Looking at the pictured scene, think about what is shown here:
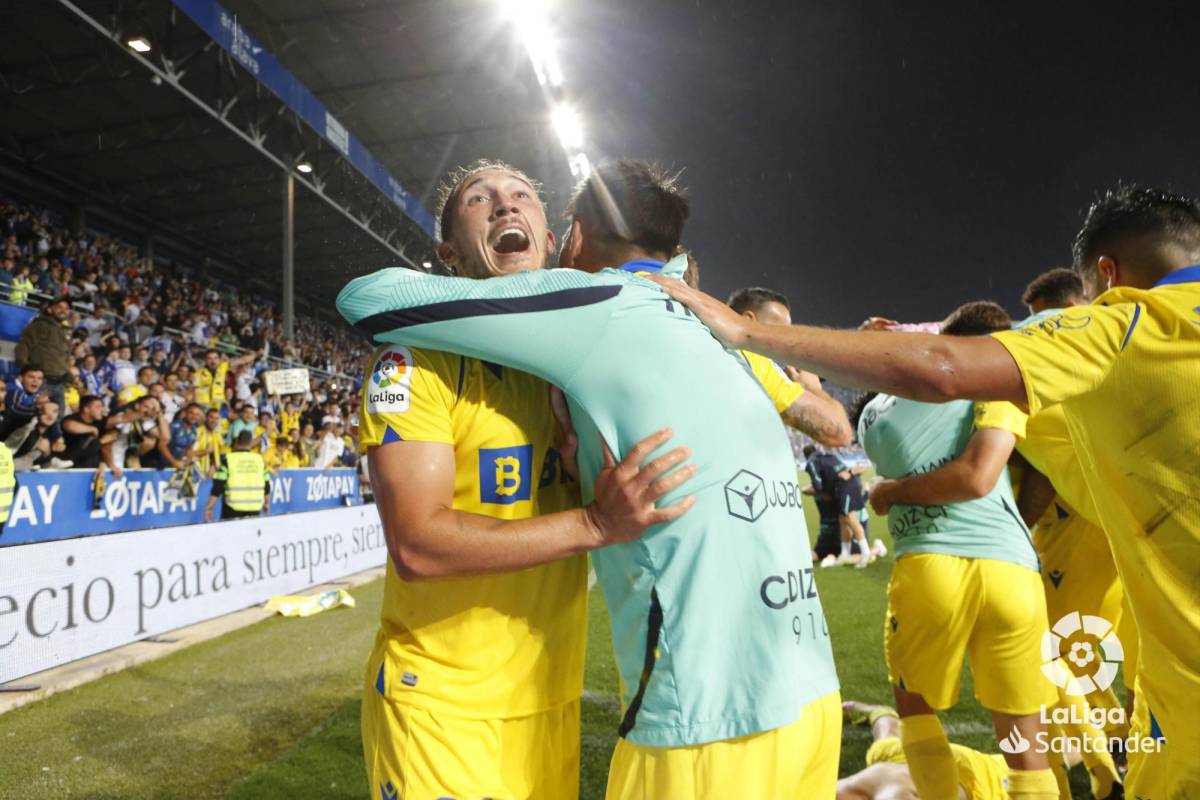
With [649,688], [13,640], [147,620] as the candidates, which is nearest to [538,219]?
[649,688]

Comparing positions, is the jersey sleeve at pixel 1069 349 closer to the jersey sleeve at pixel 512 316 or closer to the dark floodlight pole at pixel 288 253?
the jersey sleeve at pixel 512 316

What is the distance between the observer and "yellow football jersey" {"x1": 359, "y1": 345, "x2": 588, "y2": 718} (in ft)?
5.41

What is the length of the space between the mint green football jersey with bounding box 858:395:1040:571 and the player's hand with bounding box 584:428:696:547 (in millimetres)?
2077

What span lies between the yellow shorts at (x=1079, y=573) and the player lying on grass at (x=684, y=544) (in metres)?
3.12

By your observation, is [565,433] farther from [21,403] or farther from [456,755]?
[21,403]

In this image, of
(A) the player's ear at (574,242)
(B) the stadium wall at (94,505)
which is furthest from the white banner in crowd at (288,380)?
(A) the player's ear at (574,242)

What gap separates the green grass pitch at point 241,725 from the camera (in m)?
3.88

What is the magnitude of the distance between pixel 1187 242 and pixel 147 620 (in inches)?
319

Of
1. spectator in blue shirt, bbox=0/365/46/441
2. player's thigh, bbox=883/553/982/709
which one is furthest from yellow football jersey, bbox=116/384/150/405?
player's thigh, bbox=883/553/982/709

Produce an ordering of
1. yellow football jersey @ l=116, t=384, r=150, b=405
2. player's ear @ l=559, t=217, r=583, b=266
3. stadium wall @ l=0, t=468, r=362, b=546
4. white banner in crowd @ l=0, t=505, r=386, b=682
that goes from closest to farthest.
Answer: player's ear @ l=559, t=217, r=583, b=266
white banner in crowd @ l=0, t=505, r=386, b=682
stadium wall @ l=0, t=468, r=362, b=546
yellow football jersey @ l=116, t=384, r=150, b=405

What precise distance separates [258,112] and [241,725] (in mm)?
16410

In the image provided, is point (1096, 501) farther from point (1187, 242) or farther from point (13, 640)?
point (13, 640)

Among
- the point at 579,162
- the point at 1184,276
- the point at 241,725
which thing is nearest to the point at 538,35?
the point at 579,162

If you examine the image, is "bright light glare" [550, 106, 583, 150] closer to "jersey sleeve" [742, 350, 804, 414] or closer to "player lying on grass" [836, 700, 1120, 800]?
"player lying on grass" [836, 700, 1120, 800]
